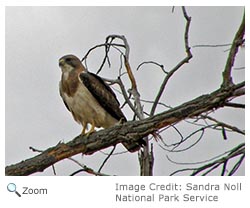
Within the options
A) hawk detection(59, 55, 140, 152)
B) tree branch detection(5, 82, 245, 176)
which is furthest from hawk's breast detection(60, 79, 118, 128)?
tree branch detection(5, 82, 245, 176)

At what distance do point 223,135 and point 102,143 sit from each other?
1.98 ft

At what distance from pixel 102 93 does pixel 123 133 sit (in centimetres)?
80

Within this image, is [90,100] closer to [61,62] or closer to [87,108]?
[87,108]

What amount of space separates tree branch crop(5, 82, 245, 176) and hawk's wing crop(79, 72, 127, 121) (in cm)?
53

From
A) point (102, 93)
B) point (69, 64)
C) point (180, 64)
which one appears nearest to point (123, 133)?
point (180, 64)

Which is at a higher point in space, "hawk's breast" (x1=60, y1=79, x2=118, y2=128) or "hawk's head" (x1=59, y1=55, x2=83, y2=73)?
"hawk's head" (x1=59, y1=55, x2=83, y2=73)

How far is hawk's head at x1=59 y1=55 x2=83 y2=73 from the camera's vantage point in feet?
11.2

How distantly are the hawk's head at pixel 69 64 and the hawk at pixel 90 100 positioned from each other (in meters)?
0.04

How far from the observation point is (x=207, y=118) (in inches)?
87.7

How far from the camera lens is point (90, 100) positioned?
3.28m
